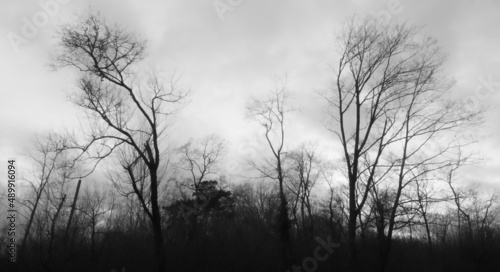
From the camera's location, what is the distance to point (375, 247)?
23094 millimetres

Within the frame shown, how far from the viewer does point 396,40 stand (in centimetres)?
1792

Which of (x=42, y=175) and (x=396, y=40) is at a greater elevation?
(x=396, y=40)

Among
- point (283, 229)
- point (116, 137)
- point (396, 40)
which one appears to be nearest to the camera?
point (116, 137)

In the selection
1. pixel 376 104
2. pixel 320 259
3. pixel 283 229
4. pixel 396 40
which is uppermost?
pixel 396 40

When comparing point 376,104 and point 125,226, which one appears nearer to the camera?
point 376,104

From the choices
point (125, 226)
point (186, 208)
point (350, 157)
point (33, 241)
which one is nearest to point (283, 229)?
point (350, 157)

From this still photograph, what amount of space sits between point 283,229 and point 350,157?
19.7ft

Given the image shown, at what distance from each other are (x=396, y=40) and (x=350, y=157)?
20.4 ft

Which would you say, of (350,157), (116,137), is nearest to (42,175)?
(116,137)

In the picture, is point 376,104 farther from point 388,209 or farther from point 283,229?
point 283,229

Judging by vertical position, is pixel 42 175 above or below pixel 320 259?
above

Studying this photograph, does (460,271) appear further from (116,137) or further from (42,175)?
(42,175)

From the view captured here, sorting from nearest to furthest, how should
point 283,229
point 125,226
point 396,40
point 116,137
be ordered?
point 116,137 < point 396,40 < point 283,229 < point 125,226

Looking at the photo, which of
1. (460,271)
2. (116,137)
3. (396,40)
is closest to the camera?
(116,137)
